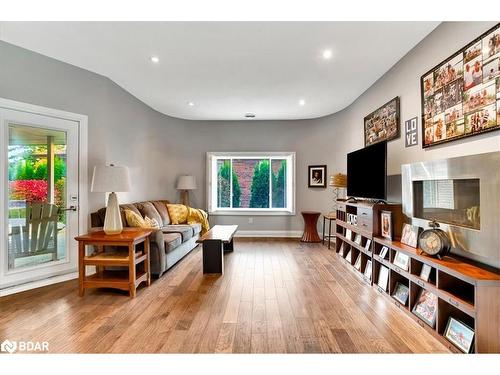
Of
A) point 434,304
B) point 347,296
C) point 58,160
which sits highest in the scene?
point 58,160

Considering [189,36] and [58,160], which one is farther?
[58,160]

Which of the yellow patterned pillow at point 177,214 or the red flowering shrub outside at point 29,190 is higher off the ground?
the red flowering shrub outside at point 29,190

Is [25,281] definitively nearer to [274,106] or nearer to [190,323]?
[190,323]

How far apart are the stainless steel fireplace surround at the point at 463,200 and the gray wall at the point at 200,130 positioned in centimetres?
25

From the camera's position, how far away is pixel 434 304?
214 centimetres

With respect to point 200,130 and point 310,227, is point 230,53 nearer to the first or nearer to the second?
point 200,130

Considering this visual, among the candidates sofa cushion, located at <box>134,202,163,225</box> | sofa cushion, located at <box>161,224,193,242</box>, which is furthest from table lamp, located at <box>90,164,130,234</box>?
sofa cushion, located at <box>134,202,163,225</box>

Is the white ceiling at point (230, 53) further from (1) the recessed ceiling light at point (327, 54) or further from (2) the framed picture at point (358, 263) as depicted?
(2) the framed picture at point (358, 263)

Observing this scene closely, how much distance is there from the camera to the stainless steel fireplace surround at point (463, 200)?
1809mm

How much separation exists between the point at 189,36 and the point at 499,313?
129 inches

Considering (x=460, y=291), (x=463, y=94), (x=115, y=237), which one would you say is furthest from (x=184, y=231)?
(x=463, y=94)

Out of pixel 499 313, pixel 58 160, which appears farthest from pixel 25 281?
pixel 499 313

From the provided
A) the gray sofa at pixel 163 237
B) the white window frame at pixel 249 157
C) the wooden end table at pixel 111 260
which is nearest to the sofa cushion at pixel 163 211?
the gray sofa at pixel 163 237
